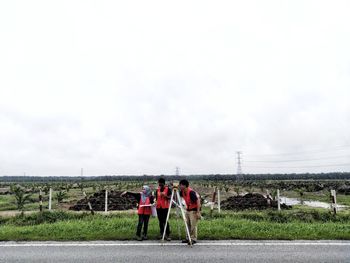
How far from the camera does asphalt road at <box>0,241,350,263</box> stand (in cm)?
754

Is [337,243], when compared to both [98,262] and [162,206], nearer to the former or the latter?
[162,206]

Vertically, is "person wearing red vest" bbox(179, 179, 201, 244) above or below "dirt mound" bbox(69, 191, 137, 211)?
above

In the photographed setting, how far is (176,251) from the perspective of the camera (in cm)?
830

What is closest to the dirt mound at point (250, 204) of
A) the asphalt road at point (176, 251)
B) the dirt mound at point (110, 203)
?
the dirt mound at point (110, 203)

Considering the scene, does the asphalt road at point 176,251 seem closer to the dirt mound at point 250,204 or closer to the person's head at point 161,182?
the person's head at point 161,182

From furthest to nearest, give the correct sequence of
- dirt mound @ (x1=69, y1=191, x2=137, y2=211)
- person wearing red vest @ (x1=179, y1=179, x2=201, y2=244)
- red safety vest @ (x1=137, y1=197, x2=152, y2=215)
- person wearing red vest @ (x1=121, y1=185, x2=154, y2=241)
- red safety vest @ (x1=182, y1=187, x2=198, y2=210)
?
dirt mound @ (x1=69, y1=191, x2=137, y2=211)
red safety vest @ (x1=137, y1=197, x2=152, y2=215)
person wearing red vest @ (x1=121, y1=185, x2=154, y2=241)
red safety vest @ (x1=182, y1=187, x2=198, y2=210)
person wearing red vest @ (x1=179, y1=179, x2=201, y2=244)

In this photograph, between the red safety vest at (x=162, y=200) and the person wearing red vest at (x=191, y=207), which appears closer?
the person wearing red vest at (x=191, y=207)

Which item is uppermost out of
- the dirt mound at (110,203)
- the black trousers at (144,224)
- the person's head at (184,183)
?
the person's head at (184,183)

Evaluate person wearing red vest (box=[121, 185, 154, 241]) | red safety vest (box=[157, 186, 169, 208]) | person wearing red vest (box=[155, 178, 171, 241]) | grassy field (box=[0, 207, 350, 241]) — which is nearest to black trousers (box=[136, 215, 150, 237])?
person wearing red vest (box=[121, 185, 154, 241])

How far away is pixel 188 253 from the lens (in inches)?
319

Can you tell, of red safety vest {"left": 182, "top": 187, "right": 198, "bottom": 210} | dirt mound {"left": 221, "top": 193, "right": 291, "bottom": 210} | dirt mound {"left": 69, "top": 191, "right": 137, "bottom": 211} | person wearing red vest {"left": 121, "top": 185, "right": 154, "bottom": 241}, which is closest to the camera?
red safety vest {"left": 182, "top": 187, "right": 198, "bottom": 210}

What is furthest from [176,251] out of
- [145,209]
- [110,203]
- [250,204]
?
[110,203]

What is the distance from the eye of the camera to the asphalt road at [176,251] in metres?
7.54

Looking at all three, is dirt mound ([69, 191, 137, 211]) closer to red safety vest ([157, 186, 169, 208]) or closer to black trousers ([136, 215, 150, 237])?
black trousers ([136, 215, 150, 237])
